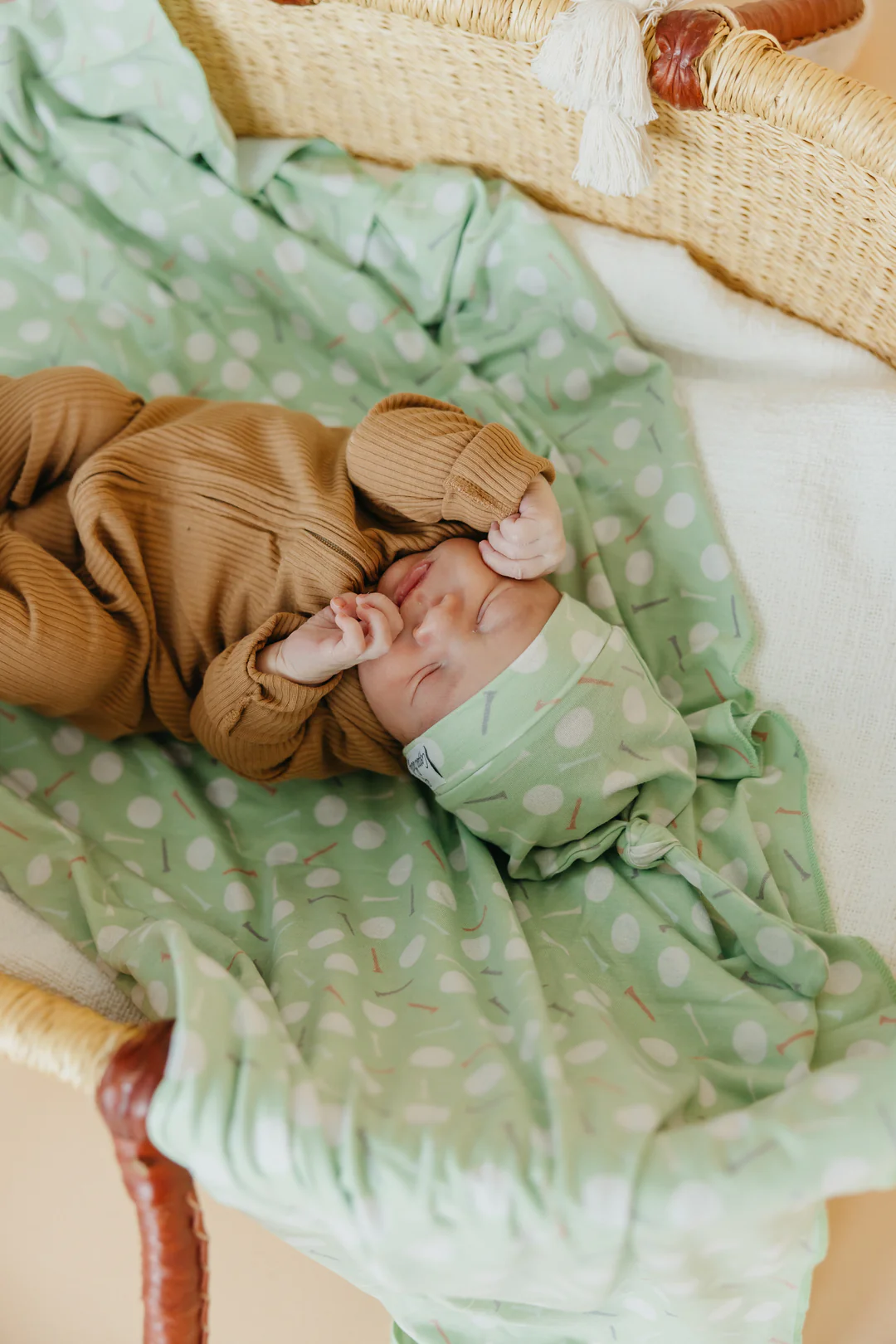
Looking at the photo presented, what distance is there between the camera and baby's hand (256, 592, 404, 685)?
40.6 inches

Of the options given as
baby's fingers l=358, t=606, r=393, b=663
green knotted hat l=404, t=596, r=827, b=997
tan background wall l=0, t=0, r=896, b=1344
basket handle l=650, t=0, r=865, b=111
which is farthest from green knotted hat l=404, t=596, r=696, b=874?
basket handle l=650, t=0, r=865, b=111

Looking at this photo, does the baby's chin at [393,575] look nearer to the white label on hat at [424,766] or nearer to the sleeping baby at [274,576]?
the sleeping baby at [274,576]

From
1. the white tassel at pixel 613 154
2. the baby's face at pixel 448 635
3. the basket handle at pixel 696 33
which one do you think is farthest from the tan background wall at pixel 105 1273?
the basket handle at pixel 696 33

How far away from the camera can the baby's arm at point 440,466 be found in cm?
110

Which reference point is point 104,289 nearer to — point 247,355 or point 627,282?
point 247,355

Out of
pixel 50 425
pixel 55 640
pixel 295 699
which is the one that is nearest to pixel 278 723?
pixel 295 699

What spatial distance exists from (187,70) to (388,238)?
0.33 meters

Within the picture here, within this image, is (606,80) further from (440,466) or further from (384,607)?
(384,607)

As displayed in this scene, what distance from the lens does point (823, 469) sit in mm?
1194

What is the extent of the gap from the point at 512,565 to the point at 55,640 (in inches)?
19.0

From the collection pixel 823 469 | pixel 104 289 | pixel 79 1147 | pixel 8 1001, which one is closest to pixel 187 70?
pixel 104 289

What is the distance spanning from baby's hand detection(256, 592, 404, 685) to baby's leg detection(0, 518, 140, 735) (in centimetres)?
16

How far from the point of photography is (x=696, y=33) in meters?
1.12

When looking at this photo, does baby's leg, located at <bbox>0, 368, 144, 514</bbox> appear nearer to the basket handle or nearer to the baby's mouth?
the baby's mouth
